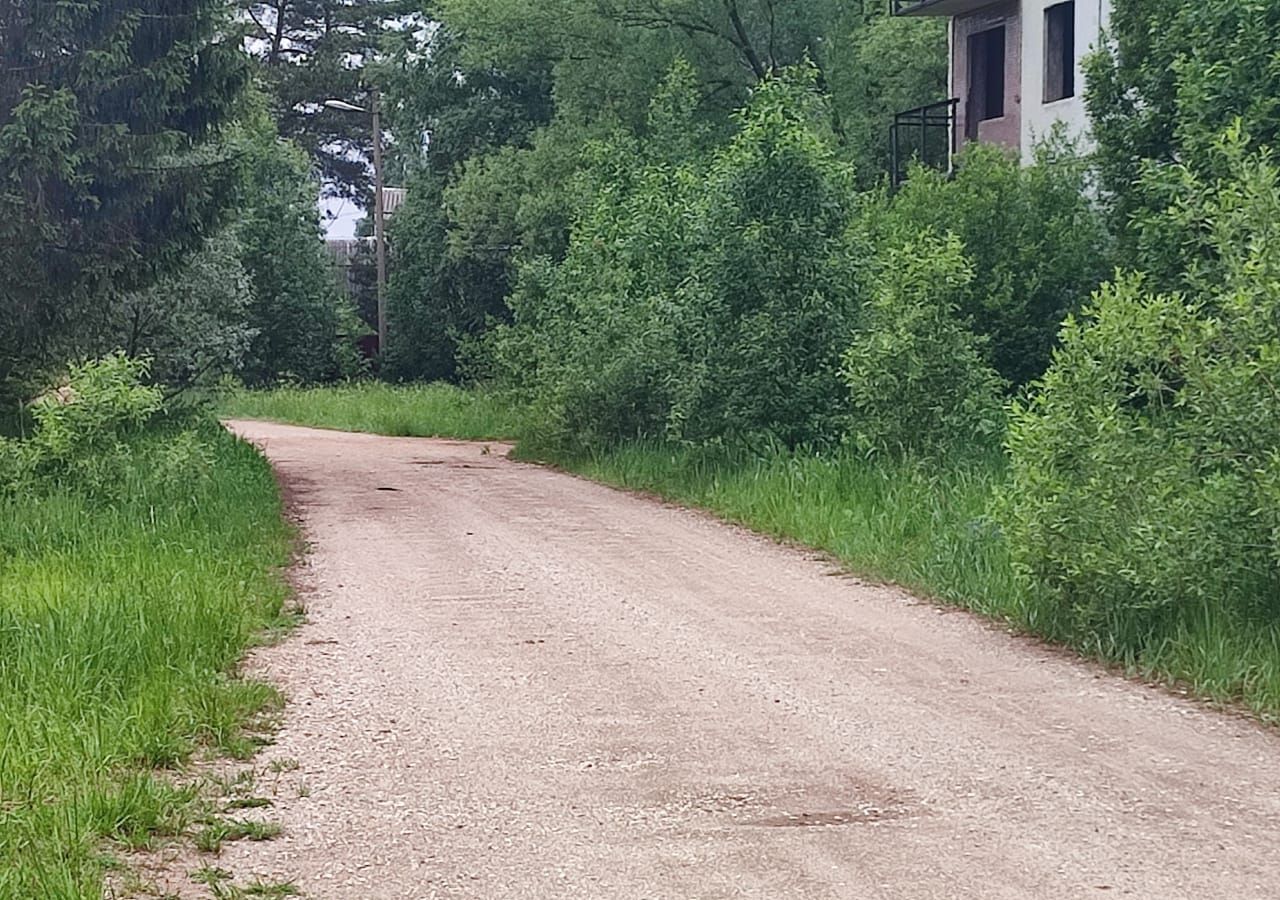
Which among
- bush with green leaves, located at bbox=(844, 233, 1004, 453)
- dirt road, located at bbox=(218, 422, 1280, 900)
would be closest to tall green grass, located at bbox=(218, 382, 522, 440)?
bush with green leaves, located at bbox=(844, 233, 1004, 453)

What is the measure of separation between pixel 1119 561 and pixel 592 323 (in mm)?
13693

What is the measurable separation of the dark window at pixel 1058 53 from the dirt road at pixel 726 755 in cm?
1723

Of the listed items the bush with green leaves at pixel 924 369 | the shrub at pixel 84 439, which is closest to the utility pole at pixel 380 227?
the shrub at pixel 84 439

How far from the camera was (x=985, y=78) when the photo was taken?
29.5 metres

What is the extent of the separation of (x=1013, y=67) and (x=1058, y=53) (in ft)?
4.21

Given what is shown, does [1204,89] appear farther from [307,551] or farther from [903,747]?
[903,747]

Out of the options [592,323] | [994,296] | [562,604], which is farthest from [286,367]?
[562,604]

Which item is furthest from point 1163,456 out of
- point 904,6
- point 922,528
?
point 904,6

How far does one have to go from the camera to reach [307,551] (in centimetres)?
1362

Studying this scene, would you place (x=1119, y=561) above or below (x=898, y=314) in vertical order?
below

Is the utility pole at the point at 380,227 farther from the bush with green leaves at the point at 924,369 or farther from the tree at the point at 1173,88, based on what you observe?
the bush with green leaves at the point at 924,369

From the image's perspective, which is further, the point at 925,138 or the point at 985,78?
the point at 925,138

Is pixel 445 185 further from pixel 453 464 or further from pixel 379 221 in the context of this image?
pixel 453 464

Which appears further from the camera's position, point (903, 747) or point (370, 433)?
point (370, 433)
